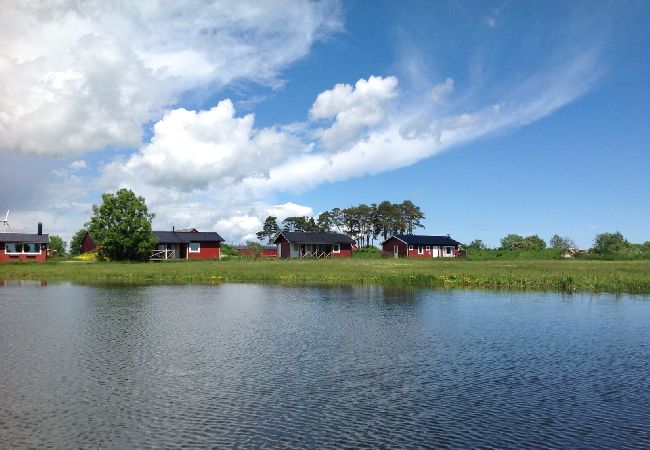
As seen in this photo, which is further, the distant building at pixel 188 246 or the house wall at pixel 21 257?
the distant building at pixel 188 246

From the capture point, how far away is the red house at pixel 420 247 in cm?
12062

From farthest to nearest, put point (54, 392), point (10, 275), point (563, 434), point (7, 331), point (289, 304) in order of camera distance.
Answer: point (10, 275), point (289, 304), point (7, 331), point (54, 392), point (563, 434)

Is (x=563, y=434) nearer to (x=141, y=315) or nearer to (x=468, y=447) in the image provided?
(x=468, y=447)

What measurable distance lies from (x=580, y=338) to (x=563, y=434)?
510 inches

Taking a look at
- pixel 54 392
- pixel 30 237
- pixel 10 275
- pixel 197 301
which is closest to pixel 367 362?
pixel 54 392

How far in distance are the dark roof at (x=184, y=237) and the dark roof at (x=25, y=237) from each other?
65.1ft

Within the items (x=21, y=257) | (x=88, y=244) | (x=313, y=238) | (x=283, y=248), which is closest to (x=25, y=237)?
(x=21, y=257)

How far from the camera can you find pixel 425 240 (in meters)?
125

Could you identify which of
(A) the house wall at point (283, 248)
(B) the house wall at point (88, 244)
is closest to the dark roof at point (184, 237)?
(A) the house wall at point (283, 248)

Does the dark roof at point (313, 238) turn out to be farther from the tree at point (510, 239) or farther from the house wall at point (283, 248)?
the tree at point (510, 239)

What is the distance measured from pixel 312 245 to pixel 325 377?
100m

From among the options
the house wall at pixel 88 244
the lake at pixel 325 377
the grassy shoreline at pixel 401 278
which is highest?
the house wall at pixel 88 244

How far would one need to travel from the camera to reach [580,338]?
23734mm

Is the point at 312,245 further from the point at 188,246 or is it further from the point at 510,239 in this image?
the point at 510,239
